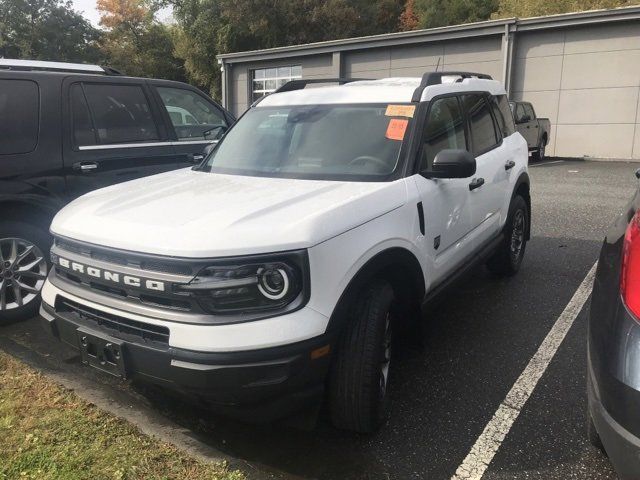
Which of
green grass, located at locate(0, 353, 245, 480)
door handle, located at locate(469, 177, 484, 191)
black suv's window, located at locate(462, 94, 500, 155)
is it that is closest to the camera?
green grass, located at locate(0, 353, 245, 480)

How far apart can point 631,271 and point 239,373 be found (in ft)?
4.97

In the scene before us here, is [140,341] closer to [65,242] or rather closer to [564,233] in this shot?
[65,242]

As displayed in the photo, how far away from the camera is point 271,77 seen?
23953mm

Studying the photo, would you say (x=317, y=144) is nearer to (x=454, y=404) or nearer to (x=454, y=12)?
(x=454, y=404)

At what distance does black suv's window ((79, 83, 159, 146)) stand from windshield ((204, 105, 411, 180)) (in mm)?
1322

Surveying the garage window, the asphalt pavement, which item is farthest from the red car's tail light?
the garage window

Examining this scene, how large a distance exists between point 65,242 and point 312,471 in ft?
5.59

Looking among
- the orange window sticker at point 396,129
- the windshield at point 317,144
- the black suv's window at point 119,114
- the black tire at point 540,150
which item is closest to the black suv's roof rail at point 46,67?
the black suv's window at point 119,114

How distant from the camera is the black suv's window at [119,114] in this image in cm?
477

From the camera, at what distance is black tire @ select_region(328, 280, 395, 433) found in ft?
8.50

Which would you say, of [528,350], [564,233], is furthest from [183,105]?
[564,233]

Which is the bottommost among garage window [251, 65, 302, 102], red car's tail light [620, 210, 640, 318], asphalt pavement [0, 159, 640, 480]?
asphalt pavement [0, 159, 640, 480]

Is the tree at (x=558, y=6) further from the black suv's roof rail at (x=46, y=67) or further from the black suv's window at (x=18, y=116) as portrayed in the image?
the black suv's window at (x=18, y=116)

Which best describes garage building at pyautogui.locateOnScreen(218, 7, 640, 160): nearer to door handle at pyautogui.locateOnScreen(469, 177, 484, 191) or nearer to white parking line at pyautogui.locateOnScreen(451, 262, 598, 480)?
door handle at pyautogui.locateOnScreen(469, 177, 484, 191)
